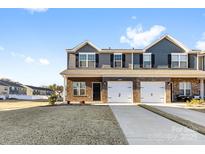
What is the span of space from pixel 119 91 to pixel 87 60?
16.2 ft

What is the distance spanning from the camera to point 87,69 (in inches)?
1239

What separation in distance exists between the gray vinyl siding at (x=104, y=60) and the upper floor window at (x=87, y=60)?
86 centimetres

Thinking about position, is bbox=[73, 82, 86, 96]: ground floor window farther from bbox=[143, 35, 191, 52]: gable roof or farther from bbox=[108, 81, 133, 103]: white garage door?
bbox=[143, 35, 191, 52]: gable roof

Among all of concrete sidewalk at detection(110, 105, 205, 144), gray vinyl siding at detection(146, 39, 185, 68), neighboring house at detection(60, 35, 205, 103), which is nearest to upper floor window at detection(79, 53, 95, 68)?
neighboring house at detection(60, 35, 205, 103)

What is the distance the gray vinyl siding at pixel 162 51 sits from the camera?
31891 mm

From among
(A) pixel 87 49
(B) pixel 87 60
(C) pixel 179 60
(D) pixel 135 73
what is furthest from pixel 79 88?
(C) pixel 179 60

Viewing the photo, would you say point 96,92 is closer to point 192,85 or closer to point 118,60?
point 118,60

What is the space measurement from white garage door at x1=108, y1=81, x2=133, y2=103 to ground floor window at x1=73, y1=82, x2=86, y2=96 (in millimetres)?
2723

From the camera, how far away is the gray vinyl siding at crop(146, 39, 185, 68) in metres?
31.9

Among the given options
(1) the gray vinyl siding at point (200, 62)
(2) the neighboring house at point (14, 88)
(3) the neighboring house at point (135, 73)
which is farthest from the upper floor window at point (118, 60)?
(2) the neighboring house at point (14, 88)

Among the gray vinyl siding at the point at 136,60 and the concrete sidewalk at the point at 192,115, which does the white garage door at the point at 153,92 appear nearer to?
the gray vinyl siding at the point at 136,60

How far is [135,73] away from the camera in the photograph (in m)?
30.2
